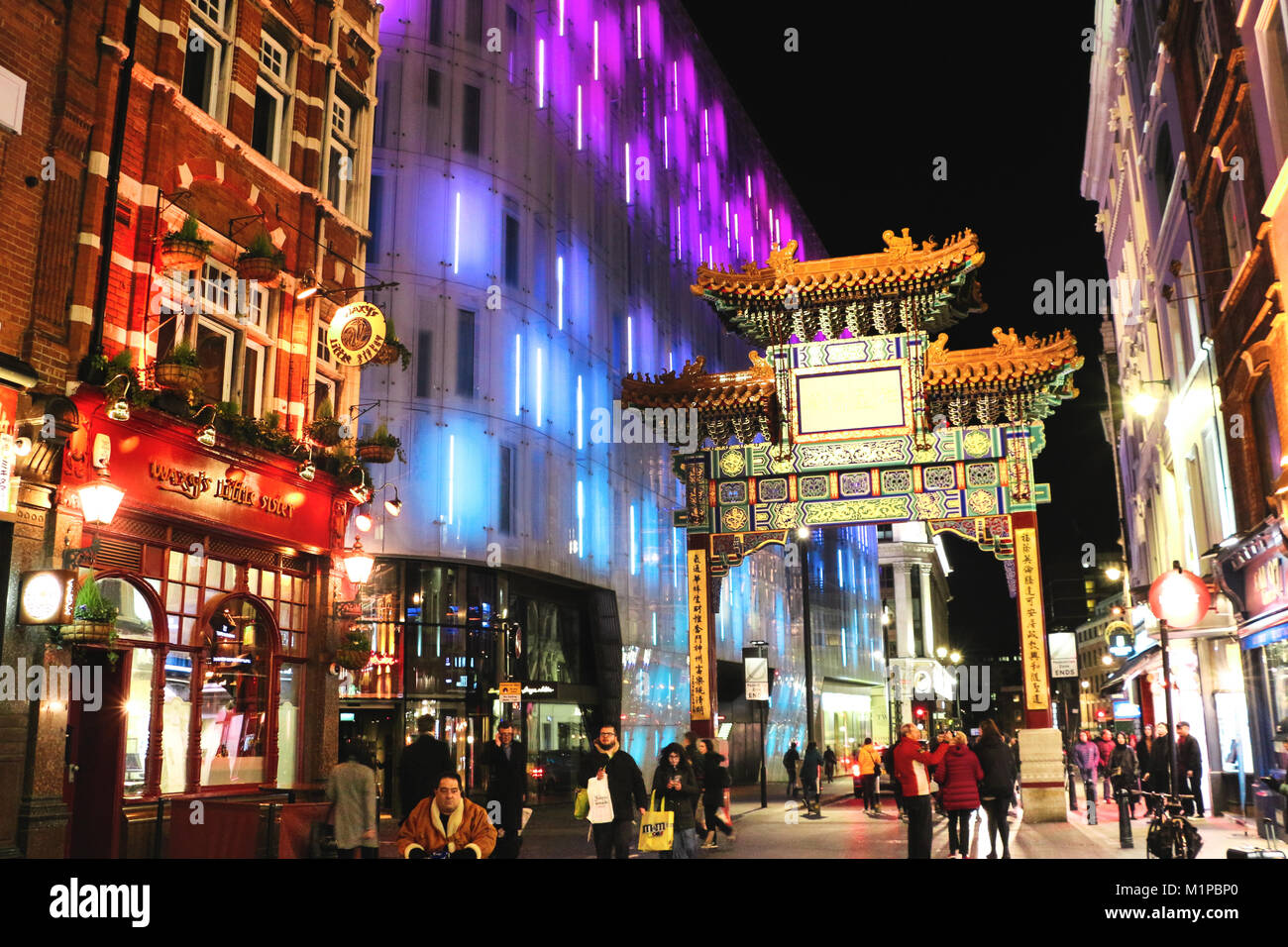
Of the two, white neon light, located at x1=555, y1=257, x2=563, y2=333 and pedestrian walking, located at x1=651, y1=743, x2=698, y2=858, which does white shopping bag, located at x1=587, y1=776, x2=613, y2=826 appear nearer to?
pedestrian walking, located at x1=651, y1=743, x2=698, y2=858

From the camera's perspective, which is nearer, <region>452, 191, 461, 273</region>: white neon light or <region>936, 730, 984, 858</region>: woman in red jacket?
<region>936, 730, 984, 858</region>: woman in red jacket

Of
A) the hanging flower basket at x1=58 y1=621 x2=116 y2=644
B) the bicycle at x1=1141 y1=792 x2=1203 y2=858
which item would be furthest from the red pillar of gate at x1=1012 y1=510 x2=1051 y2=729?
the hanging flower basket at x1=58 y1=621 x2=116 y2=644

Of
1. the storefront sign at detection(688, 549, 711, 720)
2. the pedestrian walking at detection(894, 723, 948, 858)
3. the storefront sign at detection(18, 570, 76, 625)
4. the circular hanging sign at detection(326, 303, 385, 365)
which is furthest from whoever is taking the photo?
the storefront sign at detection(688, 549, 711, 720)

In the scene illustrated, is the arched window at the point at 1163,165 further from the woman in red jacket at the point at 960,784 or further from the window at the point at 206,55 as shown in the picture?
the window at the point at 206,55

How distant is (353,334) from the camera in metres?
17.5

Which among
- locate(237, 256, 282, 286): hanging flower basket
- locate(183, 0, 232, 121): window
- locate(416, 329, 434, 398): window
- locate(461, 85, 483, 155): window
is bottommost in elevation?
locate(237, 256, 282, 286): hanging flower basket

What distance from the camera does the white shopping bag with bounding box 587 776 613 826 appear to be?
1206cm

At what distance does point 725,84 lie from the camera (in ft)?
168

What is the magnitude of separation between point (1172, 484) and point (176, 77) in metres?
26.4

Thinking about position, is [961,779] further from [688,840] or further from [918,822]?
[688,840]

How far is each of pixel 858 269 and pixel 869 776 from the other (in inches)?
480

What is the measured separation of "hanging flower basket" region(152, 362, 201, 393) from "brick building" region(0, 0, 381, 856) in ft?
0.23
